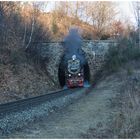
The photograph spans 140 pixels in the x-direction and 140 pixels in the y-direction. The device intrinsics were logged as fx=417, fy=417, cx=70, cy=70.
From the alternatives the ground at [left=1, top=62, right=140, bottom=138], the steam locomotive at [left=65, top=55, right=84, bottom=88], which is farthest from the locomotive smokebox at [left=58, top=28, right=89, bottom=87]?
the ground at [left=1, top=62, right=140, bottom=138]

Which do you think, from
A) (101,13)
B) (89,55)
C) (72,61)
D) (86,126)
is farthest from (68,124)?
(101,13)

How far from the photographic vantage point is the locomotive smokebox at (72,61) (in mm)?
40438

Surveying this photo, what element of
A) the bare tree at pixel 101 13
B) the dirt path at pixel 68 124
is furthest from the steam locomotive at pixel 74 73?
the bare tree at pixel 101 13

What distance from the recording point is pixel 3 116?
57.7 feet

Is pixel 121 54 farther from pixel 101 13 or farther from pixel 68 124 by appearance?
pixel 68 124

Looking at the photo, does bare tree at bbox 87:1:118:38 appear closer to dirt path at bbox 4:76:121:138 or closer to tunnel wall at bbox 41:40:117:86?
tunnel wall at bbox 41:40:117:86

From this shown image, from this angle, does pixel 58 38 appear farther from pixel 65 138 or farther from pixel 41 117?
pixel 65 138

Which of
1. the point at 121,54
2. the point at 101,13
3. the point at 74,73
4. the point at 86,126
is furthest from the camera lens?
the point at 101,13

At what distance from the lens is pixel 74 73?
132 feet

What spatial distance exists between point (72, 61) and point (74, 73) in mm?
1294

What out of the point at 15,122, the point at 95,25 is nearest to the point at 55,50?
the point at 95,25

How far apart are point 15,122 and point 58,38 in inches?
1573

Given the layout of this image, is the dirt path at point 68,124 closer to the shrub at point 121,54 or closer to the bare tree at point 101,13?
the shrub at point 121,54

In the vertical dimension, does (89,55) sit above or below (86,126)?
above
